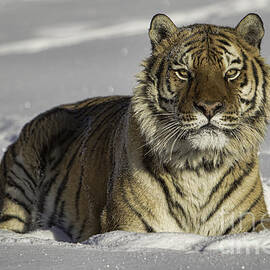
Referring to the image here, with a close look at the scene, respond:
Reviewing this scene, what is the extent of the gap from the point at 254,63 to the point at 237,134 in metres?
0.38

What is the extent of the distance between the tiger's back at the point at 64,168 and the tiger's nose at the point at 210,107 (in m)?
0.96

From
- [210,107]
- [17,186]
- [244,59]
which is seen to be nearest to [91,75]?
[17,186]

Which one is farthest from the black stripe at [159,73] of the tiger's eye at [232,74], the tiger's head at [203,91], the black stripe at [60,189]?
the black stripe at [60,189]

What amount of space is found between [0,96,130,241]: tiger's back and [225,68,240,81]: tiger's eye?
3.08ft

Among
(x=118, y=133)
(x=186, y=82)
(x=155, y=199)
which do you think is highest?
(x=186, y=82)

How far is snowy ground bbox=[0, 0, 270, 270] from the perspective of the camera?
7.75 ft

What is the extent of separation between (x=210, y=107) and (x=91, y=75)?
5162 millimetres

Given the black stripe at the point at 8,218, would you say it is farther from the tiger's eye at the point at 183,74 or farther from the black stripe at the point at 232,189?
the tiger's eye at the point at 183,74

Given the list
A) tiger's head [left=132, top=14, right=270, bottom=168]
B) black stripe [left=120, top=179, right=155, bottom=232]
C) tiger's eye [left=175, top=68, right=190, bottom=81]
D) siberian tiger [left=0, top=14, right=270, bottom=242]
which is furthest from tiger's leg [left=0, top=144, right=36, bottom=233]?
tiger's eye [left=175, top=68, right=190, bottom=81]

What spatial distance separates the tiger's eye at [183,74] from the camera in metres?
3.15

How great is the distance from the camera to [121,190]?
3338mm

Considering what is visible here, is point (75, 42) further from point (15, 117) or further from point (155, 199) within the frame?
point (155, 199)

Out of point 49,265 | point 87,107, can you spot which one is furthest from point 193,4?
point 49,265

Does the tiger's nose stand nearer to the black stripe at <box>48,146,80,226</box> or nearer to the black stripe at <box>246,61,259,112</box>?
the black stripe at <box>246,61,259,112</box>
